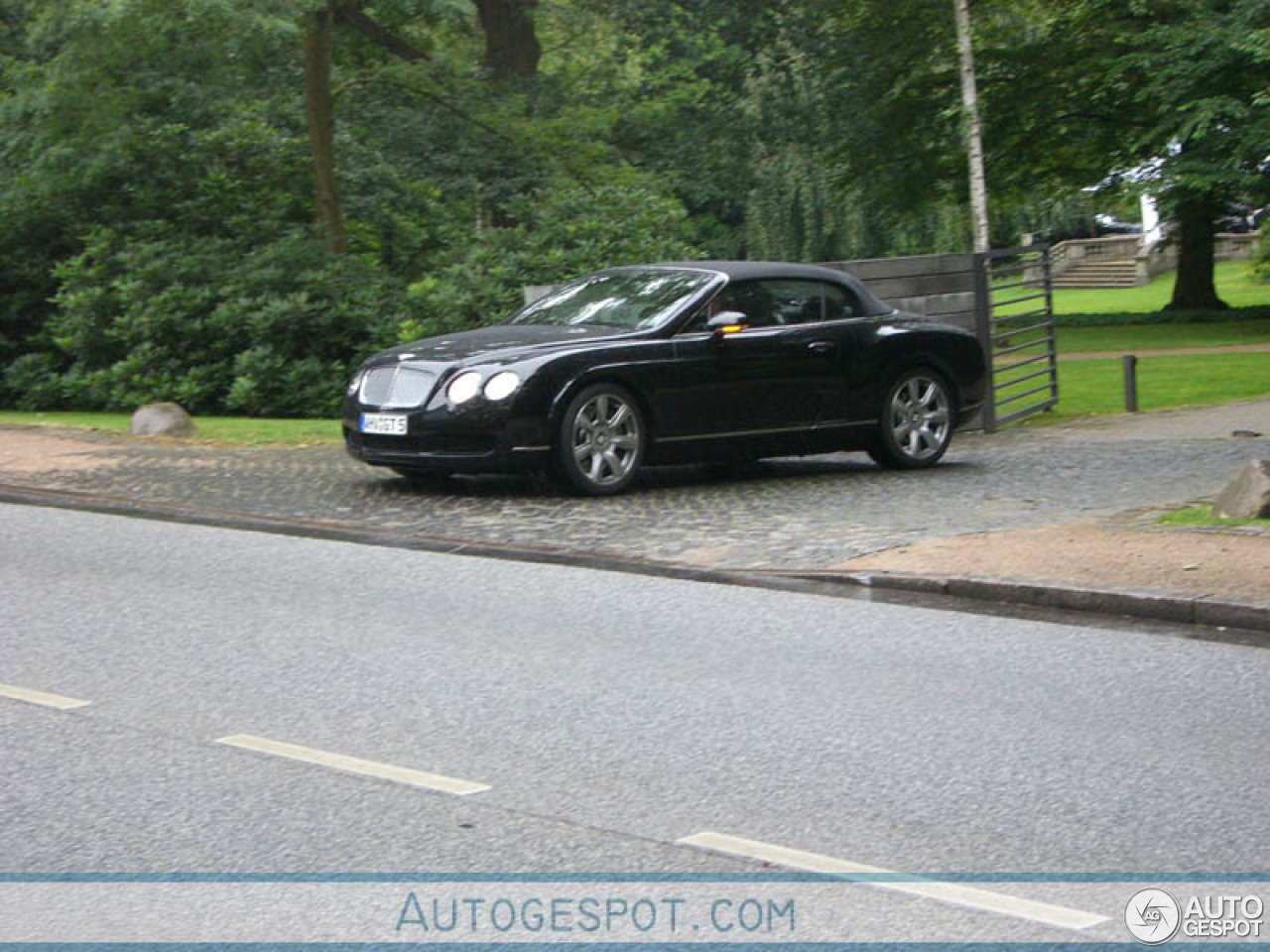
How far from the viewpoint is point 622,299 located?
1389 centimetres

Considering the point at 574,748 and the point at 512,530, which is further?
the point at 512,530

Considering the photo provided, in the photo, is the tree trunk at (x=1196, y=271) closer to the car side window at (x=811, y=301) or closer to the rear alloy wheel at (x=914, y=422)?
the rear alloy wheel at (x=914, y=422)

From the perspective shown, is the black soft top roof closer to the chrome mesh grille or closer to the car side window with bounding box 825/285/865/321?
the car side window with bounding box 825/285/865/321

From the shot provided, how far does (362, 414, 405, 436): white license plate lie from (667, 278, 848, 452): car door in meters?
1.87

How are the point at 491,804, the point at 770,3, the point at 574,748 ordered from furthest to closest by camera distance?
1. the point at 770,3
2. the point at 574,748
3. the point at 491,804

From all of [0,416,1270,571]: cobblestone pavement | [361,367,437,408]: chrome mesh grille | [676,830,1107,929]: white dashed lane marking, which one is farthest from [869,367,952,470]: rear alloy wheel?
[676,830,1107,929]: white dashed lane marking

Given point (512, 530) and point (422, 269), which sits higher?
point (422, 269)

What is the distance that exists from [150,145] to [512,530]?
1535 cm

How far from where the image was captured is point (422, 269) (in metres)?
27.5

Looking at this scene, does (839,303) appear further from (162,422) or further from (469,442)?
(162,422)

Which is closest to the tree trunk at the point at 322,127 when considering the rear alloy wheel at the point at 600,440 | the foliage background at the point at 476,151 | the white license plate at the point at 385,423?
the foliage background at the point at 476,151

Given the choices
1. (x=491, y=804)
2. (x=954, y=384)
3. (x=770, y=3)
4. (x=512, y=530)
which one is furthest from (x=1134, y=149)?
(x=491, y=804)

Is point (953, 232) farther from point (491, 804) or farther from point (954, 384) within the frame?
point (491, 804)

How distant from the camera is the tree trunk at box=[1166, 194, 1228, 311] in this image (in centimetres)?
4300
